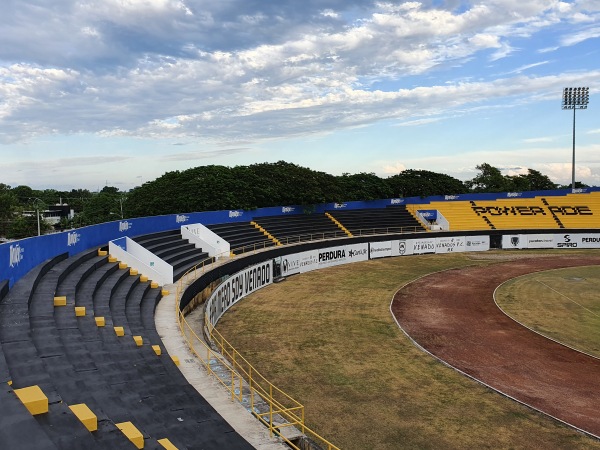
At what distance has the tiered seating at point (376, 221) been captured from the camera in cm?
5497

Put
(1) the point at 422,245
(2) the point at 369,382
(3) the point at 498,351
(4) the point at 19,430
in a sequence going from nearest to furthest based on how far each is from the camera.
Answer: (4) the point at 19,430
(2) the point at 369,382
(3) the point at 498,351
(1) the point at 422,245

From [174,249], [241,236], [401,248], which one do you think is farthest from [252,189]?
[174,249]

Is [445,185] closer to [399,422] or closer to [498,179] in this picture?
[498,179]

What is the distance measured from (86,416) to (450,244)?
49985 mm

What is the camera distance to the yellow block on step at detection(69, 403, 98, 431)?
27.9 feet

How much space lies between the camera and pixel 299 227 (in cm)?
5041

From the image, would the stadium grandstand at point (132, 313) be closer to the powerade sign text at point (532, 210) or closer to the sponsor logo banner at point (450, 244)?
the sponsor logo banner at point (450, 244)

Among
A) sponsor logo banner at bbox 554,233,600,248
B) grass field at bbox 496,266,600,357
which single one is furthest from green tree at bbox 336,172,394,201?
grass field at bbox 496,266,600,357

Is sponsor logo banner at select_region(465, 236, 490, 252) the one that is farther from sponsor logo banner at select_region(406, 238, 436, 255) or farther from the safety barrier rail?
the safety barrier rail

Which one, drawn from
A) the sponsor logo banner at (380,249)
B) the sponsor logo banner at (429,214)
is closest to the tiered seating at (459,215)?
the sponsor logo banner at (429,214)

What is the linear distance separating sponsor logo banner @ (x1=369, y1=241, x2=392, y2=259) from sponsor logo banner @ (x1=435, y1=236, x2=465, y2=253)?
693 centimetres

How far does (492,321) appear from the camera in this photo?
24719 mm

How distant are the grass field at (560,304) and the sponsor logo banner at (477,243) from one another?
14180 mm

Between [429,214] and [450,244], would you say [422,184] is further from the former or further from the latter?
[450,244]
